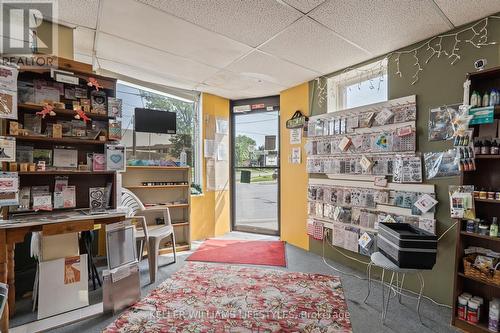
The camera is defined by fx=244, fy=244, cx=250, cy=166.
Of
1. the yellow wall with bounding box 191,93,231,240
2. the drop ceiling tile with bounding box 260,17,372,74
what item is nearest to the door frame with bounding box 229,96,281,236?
the yellow wall with bounding box 191,93,231,240

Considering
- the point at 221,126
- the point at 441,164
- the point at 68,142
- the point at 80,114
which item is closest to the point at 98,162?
the point at 68,142

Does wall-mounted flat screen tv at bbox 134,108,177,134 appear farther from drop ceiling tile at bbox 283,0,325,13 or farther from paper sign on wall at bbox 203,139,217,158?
drop ceiling tile at bbox 283,0,325,13

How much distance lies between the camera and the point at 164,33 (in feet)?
7.48

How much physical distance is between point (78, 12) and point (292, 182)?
3.19 m

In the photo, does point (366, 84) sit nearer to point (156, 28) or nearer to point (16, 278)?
point (156, 28)

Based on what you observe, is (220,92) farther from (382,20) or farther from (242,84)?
(382,20)

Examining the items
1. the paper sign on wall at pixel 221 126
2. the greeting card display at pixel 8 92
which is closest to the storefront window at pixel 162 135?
the paper sign on wall at pixel 221 126

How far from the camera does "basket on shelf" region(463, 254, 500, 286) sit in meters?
1.75

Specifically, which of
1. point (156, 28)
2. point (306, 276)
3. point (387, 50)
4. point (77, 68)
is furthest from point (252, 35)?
point (306, 276)

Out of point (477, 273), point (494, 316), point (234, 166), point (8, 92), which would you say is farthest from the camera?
point (234, 166)

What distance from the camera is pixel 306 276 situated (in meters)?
2.77

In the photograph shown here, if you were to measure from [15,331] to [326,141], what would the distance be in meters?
3.53

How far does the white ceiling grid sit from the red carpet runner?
2.50 meters

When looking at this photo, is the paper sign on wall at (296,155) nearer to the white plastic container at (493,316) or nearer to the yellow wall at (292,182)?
the yellow wall at (292,182)
